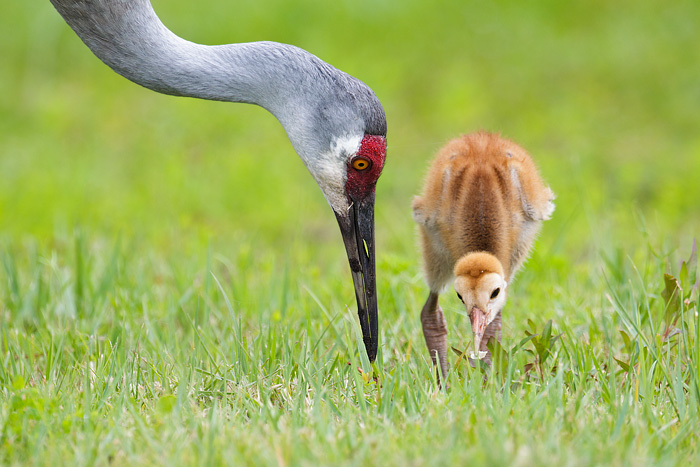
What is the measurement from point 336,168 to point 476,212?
0.63m

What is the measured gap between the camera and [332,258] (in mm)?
6223

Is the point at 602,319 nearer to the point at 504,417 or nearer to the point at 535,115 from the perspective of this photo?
the point at 504,417

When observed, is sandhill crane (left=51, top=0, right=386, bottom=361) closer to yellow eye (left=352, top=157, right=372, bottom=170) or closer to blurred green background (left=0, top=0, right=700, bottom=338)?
yellow eye (left=352, top=157, right=372, bottom=170)

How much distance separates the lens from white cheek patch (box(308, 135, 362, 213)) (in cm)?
363

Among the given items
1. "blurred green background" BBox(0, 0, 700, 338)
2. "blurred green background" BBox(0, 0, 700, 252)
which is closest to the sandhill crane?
"blurred green background" BBox(0, 0, 700, 338)

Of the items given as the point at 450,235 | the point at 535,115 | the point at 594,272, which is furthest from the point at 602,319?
the point at 535,115

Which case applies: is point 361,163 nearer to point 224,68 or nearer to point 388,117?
point 224,68

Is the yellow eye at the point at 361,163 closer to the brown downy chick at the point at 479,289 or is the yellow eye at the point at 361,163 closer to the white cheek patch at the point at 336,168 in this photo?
the white cheek patch at the point at 336,168

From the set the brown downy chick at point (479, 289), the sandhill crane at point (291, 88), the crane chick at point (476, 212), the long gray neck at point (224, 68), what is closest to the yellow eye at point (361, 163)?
the sandhill crane at point (291, 88)

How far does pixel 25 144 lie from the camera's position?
28.3 ft

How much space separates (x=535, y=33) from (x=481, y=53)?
30.7 inches

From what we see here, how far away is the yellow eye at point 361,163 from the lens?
3633mm

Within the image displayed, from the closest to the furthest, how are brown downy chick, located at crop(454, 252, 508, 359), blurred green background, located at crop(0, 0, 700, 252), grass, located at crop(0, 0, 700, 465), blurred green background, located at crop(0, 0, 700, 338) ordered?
grass, located at crop(0, 0, 700, 465) < brown downy chick, located at crop(454, 252, 508, 359) < blurred green background, located at crop(0, 0, 700, 338) < blurred green background, located at crop(0, 0, 700, 252)

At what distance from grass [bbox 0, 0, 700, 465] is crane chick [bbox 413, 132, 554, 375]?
30 centimetres
